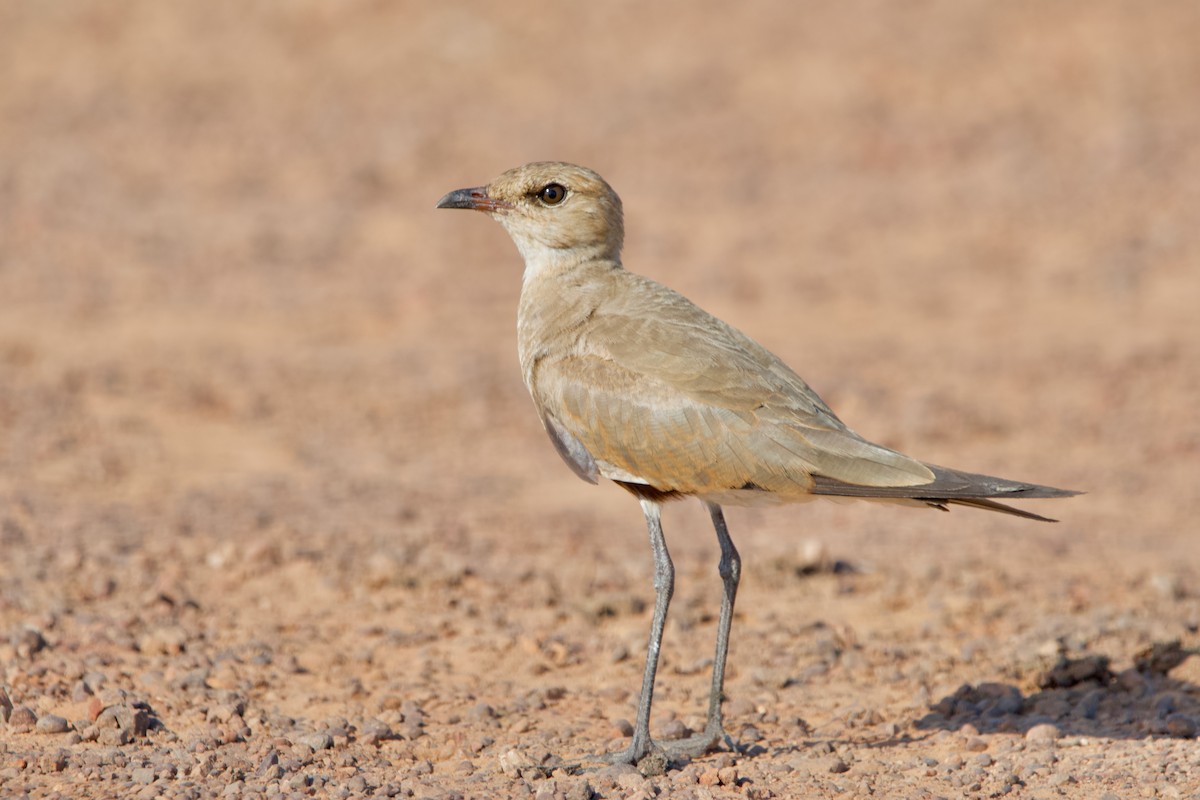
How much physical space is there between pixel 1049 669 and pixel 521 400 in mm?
6116

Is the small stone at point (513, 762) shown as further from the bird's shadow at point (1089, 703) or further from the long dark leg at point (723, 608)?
the bird's shadow at point (1089, 703)

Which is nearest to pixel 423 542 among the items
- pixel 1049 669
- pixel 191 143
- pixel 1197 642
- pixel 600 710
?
pixel 600 710

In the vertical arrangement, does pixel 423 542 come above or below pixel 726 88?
below

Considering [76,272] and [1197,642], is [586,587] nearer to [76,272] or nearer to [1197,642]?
[1197,642]

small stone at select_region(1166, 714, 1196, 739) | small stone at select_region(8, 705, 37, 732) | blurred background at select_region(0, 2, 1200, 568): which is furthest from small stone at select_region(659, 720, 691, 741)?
blurred background at select_region(0, 2, 1200, 568)

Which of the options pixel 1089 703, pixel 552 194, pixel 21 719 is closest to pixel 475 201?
pixel 552 194

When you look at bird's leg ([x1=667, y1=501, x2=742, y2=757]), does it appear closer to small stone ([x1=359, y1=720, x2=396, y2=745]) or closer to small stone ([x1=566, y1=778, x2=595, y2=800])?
small stone ([x1=566, y1=778, x2=595, y2=800])

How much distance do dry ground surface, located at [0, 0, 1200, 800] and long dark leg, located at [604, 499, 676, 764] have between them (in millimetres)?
162

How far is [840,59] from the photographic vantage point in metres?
18.9

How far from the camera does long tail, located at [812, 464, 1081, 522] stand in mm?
5117

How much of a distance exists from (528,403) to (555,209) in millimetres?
5576

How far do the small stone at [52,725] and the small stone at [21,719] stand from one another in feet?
0.11

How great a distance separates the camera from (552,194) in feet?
21.5

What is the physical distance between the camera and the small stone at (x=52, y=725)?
5676 millimetres
